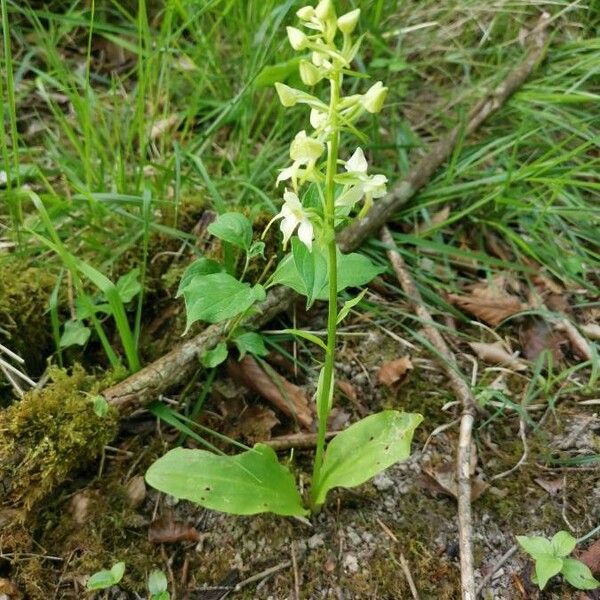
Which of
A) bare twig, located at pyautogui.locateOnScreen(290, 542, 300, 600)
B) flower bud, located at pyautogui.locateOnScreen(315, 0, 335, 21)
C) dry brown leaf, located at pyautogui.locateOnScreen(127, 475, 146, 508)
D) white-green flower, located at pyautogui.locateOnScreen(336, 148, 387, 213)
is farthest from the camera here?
dry brown leaf, located at pyautogui.locateOnScreen(127, 475, 146, 508)

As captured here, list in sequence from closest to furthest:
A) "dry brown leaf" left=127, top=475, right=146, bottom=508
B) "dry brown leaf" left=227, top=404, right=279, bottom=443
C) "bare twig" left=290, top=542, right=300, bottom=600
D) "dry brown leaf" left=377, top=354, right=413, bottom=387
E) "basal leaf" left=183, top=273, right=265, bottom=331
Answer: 1. "basal leaf" left=183, top=273, right=265, bottom=331
2. "bare twig" left=290, top=542, right=300, bottom=600
3. "dry brown leaf" left=127, top=475, right=146, bottom=508
4. "dry brown leaf" left=227, top=404, right=279, bottom=443
5. "dry brown leaf" left=377, top=354, right=413, bottom=387

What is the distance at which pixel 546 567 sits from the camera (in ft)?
4.80

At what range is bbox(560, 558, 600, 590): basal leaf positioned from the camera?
146 cm

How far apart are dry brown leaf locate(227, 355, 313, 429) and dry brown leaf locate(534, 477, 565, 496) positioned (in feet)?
1.98

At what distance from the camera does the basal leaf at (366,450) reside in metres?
1.46

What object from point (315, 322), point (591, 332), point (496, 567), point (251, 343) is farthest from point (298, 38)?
point (591, 332)

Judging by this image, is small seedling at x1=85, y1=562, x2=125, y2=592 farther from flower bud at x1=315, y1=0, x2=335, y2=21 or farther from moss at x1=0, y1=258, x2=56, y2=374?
flower bud at x1=315, y1=0, x2=335, y2=21

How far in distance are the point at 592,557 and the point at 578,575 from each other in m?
0.09

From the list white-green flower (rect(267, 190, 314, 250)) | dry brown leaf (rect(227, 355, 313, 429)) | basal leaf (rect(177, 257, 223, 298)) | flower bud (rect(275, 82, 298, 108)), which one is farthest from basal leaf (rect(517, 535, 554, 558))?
flower bud (rect(275, 82, 298, 108))

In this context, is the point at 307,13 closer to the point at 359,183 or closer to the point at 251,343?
the point at 359,183

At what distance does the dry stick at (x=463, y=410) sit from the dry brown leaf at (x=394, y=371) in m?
0.10

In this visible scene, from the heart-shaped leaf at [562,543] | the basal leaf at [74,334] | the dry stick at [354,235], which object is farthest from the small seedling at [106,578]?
the heart-shaped leaf at [562,543]

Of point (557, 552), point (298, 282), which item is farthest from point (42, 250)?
point (557, 552)

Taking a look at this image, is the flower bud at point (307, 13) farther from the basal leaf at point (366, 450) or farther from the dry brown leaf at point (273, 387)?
the dry brown leaf at point (273, 387)
